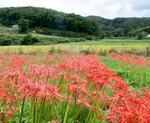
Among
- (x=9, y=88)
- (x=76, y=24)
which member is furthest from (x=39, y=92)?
(x=76, y=24)

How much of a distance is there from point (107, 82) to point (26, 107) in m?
1.78

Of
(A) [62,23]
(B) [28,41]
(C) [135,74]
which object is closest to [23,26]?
(A) [62,23]

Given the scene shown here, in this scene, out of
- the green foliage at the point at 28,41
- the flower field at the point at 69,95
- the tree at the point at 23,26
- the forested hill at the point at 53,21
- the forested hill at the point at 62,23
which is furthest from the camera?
the forested hill at the point at 53,21

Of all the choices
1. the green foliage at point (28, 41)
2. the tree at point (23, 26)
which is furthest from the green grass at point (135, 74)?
the tree at point (23, 26)

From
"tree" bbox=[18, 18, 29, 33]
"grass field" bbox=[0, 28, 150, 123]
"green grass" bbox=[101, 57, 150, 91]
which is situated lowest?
"tree" bbox=[18, 18, 29, 33]

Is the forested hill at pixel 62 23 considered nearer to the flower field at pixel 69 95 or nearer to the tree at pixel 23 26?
the tree at pixel 23 26

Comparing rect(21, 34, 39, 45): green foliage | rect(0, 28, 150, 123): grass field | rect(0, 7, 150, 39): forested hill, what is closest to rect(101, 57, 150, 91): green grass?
rect(0, 28, 150, 123): grass field

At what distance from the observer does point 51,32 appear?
349ft

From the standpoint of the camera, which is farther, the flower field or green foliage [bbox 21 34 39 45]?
green foliage [bbox 21 34 39 45]

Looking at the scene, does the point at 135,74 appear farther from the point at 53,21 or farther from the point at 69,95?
the point at 53,21

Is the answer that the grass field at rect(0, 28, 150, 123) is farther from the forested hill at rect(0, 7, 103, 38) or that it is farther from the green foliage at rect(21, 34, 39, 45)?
the forested hill at rect(0, 7, 103, 38)

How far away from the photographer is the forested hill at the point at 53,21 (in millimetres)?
103312

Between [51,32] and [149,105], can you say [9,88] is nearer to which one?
[149,105]

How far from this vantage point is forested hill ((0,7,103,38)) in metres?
103
